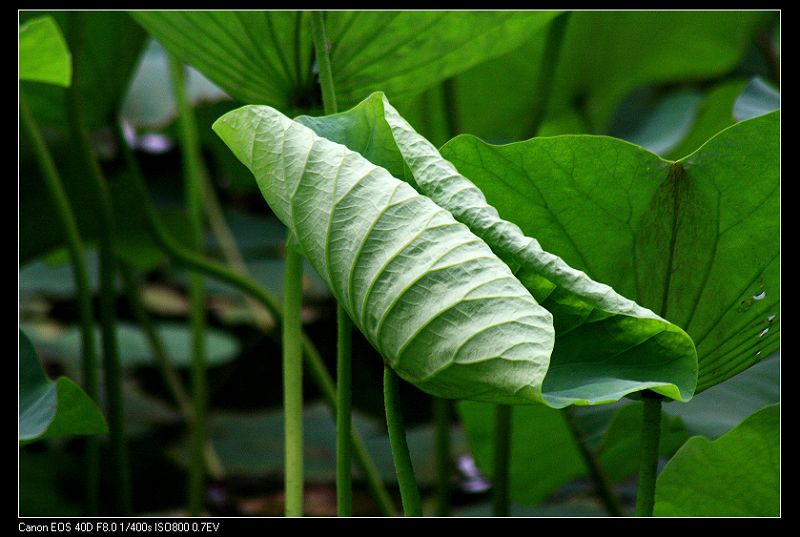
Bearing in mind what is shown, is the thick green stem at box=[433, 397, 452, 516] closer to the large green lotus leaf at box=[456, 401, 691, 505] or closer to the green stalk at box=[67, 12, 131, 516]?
the large green lotus leaf at box=[456, 401, 691, 505]

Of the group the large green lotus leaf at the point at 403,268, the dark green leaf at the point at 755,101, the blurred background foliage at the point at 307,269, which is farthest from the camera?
the blurred background foliage at the point at 307,269

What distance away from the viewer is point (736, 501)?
1.49 feet

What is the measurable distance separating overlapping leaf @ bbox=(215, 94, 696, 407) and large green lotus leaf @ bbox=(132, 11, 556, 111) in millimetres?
141

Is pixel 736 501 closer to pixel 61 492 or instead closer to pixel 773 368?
pixel 773 368

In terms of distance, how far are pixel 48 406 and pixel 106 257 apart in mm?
236

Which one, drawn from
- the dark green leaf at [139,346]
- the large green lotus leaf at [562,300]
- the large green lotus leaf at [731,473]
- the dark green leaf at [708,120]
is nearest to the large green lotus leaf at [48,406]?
the large green lotus leaf at [562,300]

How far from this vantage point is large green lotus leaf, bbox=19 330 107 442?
43cm

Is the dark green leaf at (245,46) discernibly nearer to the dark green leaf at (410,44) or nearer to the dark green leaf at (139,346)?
the dark green leaf at (410,44)

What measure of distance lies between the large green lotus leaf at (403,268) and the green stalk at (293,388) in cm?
9

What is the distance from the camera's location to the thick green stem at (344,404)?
381mm

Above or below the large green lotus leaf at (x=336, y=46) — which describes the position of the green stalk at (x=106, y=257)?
below

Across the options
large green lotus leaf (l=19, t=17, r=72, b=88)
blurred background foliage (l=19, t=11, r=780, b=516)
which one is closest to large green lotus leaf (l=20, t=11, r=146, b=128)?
blurred background foliage (l=19, t=11, r=780, b=516)

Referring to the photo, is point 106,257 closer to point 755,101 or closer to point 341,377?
point 341,377

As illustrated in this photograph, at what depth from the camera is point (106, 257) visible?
66 centimetres
